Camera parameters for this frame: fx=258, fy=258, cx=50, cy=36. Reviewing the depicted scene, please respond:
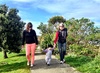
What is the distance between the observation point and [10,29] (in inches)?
1082

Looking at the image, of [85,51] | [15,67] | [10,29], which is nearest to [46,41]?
[10,29]

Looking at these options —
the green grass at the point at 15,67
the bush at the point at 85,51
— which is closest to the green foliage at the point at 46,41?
the green grass at the point at 15,67

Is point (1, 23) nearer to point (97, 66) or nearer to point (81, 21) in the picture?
point (81, 21)

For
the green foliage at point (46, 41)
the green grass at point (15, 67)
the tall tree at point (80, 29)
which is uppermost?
the tall tree at point (80, 29)

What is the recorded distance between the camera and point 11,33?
27.6m

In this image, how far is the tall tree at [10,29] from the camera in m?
27.0

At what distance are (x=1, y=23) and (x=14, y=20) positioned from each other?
6.42 ft

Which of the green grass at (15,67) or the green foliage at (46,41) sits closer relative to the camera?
the green grass at (15,67)

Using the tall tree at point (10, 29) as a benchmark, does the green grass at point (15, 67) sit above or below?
below

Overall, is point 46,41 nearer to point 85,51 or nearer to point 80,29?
point 80,29

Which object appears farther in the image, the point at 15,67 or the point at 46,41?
the point at 46,41

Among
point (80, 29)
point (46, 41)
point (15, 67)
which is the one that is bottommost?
point (15, 67)

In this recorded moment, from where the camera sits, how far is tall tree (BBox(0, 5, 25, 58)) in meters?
27.0

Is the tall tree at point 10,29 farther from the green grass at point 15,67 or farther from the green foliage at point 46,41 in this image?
the green grass at point 15,67
